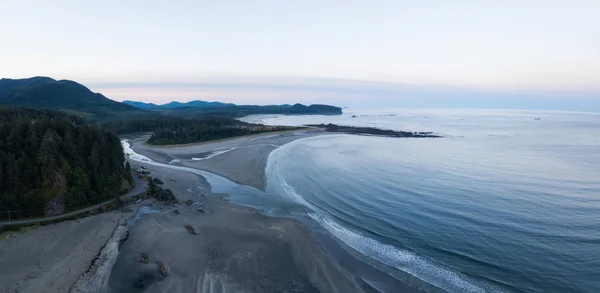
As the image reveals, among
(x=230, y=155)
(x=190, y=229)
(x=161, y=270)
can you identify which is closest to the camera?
(x=161, y=270)

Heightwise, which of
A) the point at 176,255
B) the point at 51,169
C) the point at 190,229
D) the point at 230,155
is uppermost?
the point at 51,169

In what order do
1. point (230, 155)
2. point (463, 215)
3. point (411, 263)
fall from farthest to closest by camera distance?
point (230, 155) → point (463, 215) → point (411, 263)

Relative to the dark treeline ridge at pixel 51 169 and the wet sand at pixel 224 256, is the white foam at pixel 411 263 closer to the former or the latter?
the wet sand at pixel 224 256

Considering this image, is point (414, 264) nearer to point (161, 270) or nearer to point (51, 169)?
point (161, 270)

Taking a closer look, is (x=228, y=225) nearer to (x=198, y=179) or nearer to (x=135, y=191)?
(x=135, y=191)

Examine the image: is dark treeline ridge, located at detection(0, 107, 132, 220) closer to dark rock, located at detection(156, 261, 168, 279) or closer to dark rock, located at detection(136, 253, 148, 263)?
dark rock, located at detection(136, 253, 148, 263)

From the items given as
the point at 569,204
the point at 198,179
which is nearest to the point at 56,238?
the point at 198,179

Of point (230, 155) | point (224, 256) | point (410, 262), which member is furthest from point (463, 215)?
point (230, 155)
